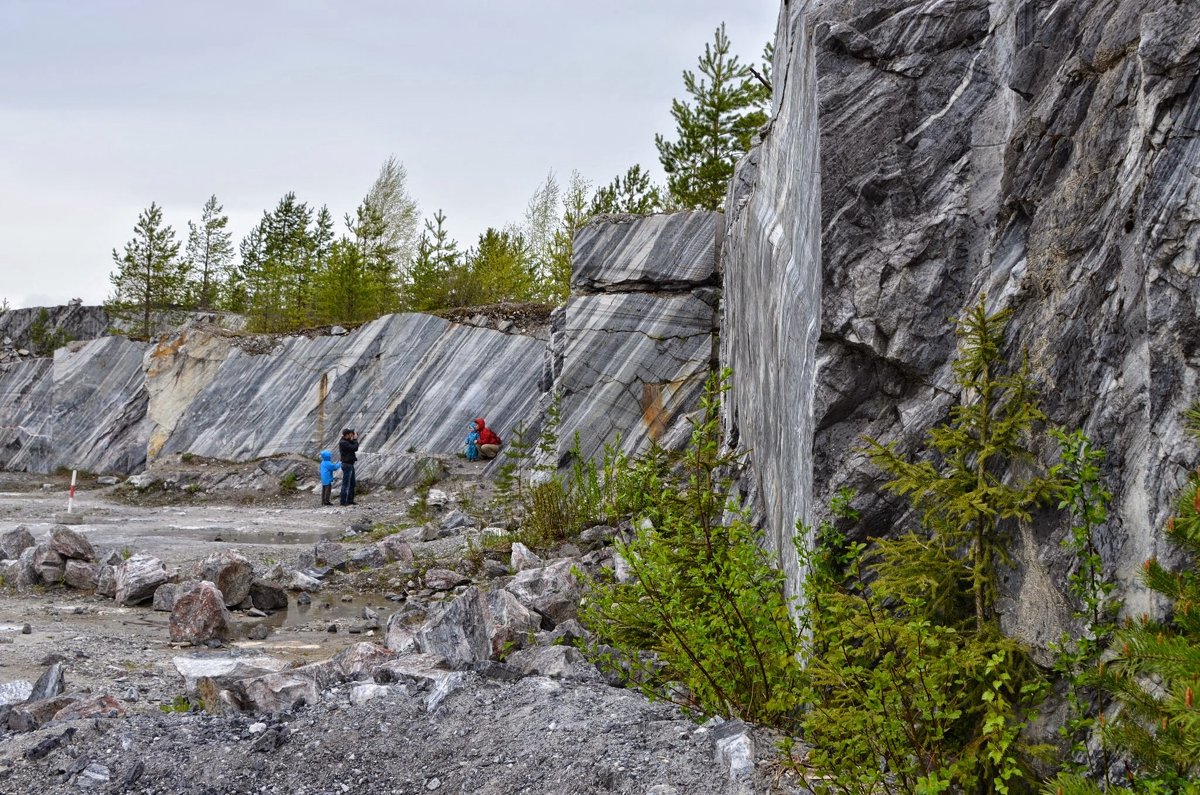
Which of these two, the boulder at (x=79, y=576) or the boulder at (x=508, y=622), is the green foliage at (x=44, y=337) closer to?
the boulder at (x=79, y=576)

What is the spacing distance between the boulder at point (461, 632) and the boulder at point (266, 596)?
369 centimetres

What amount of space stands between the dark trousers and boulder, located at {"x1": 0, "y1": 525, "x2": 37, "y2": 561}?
819 cm

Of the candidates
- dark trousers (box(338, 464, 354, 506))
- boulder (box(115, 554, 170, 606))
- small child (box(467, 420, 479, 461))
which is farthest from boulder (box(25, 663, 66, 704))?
small child (box(467, 420, 479, 461))

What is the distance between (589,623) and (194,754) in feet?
7.25

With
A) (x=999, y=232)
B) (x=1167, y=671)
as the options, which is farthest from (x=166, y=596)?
(x=1167, y=671)

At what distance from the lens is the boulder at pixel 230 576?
353 inches

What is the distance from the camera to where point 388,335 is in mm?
24469

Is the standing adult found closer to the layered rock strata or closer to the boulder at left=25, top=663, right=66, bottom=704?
the layered rock strata

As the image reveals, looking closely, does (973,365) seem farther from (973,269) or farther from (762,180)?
(762,180)

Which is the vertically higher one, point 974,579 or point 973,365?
point 973,365

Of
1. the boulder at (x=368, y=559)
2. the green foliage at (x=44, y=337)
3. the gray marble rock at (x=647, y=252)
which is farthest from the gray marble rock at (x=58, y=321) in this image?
the boulder at (x=368, y=559)

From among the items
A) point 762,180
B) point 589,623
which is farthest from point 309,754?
point 762,180

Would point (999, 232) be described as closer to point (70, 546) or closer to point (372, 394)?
point (70, 546)

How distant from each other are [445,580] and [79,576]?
150 inches
